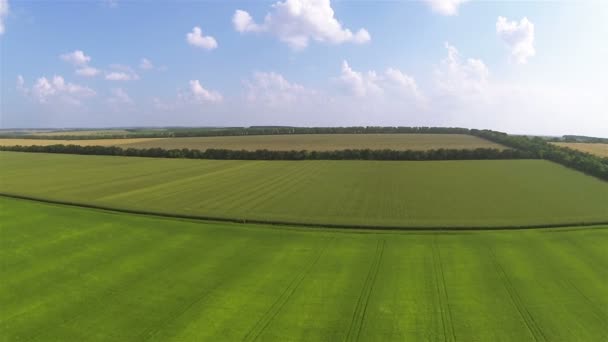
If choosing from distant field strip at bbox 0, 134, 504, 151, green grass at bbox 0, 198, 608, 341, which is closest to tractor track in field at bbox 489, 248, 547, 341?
green grass at bbox 0, 198, 608, 341

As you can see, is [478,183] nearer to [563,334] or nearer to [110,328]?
[563,334]

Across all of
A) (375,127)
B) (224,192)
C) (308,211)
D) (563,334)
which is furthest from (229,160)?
(375,127)

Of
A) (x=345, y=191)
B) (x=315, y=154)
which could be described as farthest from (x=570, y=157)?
(x=315, y=154)

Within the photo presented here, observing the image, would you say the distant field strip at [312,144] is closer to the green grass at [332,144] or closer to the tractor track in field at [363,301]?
the green grass at [332,144]

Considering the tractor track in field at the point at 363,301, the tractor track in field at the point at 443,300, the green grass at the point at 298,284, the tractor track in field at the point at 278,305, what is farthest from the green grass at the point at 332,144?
the tractor track in field at the point at 278,305

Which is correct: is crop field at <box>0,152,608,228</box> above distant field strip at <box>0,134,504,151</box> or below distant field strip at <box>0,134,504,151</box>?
below

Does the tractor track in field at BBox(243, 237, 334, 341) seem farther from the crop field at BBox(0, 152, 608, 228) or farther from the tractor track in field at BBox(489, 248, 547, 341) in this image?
the tractor track in field at BBox(489, 248, 547, 341)

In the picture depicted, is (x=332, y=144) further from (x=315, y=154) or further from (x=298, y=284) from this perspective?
(x=298, y=284)
